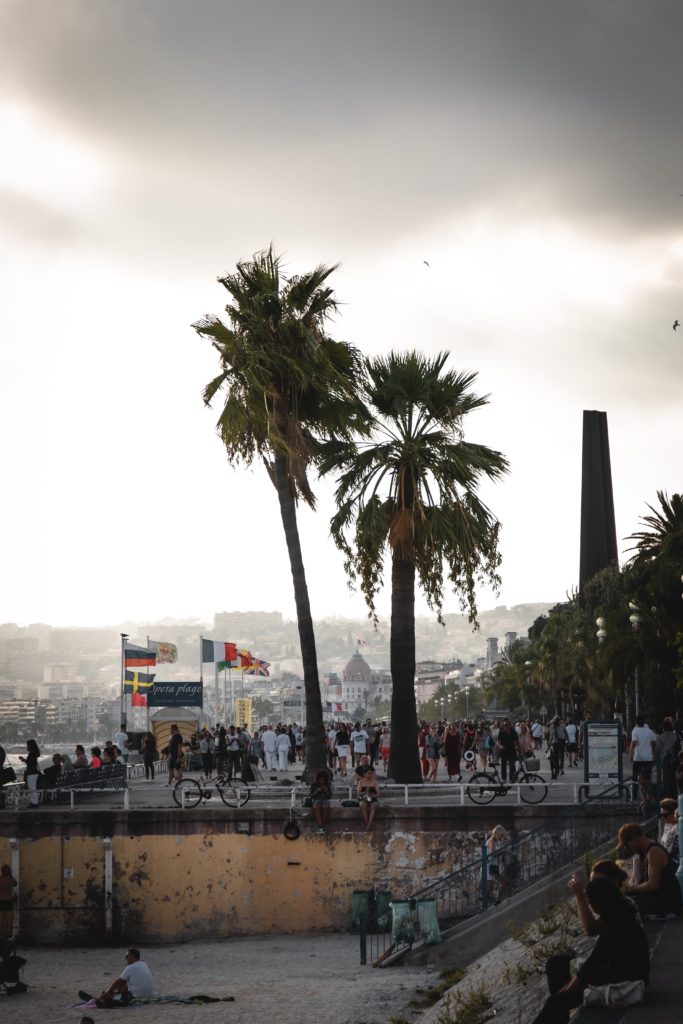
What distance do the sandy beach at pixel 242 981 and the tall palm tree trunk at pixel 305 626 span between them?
4579 millimetres

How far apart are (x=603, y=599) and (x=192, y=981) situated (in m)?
42.9

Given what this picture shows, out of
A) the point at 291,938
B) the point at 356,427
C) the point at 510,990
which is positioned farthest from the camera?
the point at 356,427

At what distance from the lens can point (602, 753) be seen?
2173 cm

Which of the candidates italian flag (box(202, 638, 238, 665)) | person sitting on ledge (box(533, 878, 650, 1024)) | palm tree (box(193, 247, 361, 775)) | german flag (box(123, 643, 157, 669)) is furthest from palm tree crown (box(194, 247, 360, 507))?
italian flag (box(202, 638, 238, 665))

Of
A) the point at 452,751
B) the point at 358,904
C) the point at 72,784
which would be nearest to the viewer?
the point at 358,904

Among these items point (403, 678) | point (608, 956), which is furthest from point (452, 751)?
point (608, 956)

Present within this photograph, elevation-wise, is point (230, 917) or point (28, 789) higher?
point (28, 789)

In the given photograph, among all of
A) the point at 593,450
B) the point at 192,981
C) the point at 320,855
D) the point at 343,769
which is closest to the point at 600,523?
the point at 593,450

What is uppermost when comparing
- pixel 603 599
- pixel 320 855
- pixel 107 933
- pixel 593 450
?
pixel 593 450

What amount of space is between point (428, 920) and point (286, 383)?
1226 cm

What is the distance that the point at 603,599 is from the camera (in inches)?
2276

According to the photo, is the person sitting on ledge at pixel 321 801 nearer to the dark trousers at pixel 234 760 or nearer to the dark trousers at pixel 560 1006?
the dark trousers at pixel 234 760

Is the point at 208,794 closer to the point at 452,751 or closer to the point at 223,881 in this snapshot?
the point at 223,881

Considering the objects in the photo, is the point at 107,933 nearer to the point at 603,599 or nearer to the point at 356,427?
the point at 356,427
